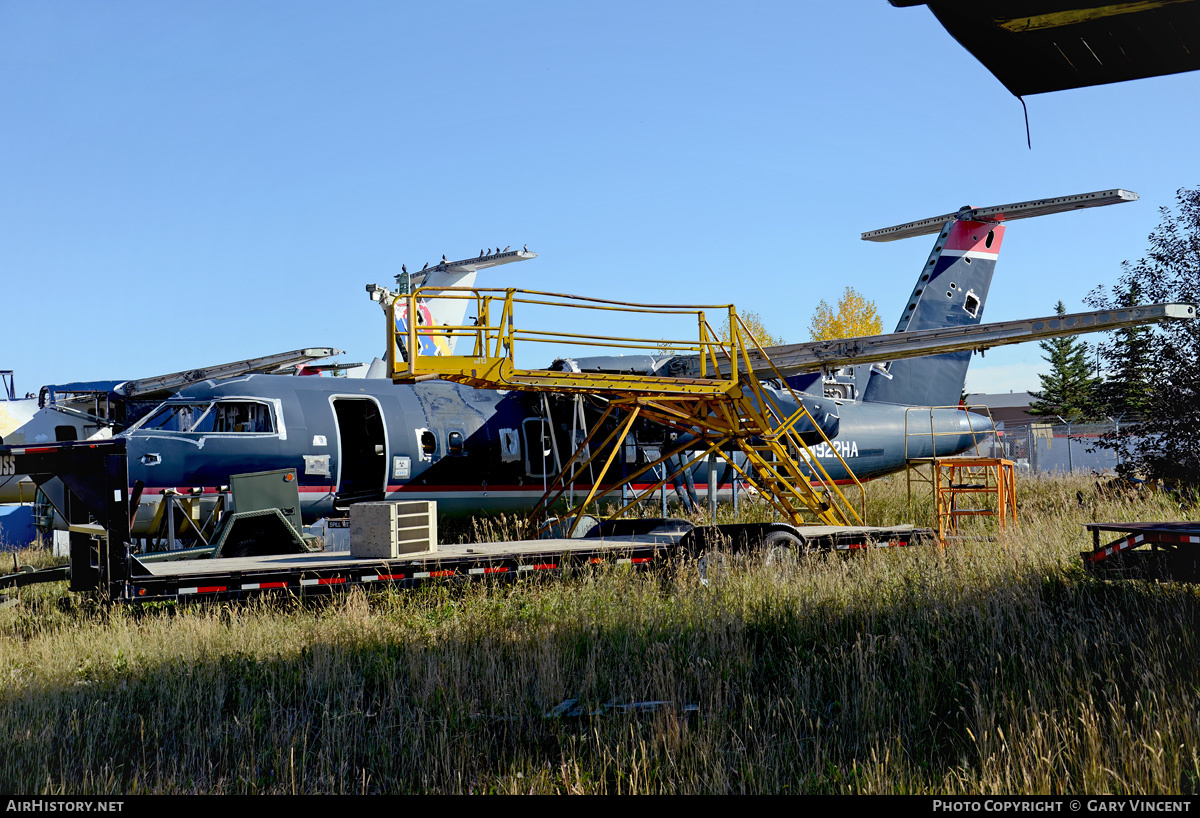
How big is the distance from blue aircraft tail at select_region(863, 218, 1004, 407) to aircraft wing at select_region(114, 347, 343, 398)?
1294 cm

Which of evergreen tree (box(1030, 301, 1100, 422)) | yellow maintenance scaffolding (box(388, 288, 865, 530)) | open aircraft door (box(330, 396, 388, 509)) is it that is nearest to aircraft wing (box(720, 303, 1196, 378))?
yellow maintenance scaffolding (box(388, 288, 865, 530))

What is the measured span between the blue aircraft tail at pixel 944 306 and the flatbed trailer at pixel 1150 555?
1144 cm

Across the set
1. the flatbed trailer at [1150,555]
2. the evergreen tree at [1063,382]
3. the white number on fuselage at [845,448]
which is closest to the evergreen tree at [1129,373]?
the white number on fuselage at [845,448]

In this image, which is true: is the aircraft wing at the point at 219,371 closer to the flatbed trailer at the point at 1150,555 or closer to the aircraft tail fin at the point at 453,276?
the aircraft tail fin at the point at 453,276

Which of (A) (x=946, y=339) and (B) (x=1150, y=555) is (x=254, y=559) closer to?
(B) (x=1150, y=555)

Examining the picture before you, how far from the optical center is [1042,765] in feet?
14.8

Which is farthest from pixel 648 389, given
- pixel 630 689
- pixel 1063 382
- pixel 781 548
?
pixel 1063 382

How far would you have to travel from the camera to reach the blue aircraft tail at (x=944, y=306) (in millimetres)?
20141

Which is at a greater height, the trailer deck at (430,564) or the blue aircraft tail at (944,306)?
the blue aircraft tail at (944,306)

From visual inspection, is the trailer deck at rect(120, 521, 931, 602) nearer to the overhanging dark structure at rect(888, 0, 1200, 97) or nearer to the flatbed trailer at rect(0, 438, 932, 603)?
the flatbed trailer at rect(0, 438, 932, 603)

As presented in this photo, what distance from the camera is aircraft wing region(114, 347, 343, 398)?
68.7ft

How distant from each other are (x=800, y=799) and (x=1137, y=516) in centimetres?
1351

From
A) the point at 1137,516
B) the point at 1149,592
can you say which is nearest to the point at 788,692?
the point at 1149,592

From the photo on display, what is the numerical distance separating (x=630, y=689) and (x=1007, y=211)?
A: 1730 centimetres
